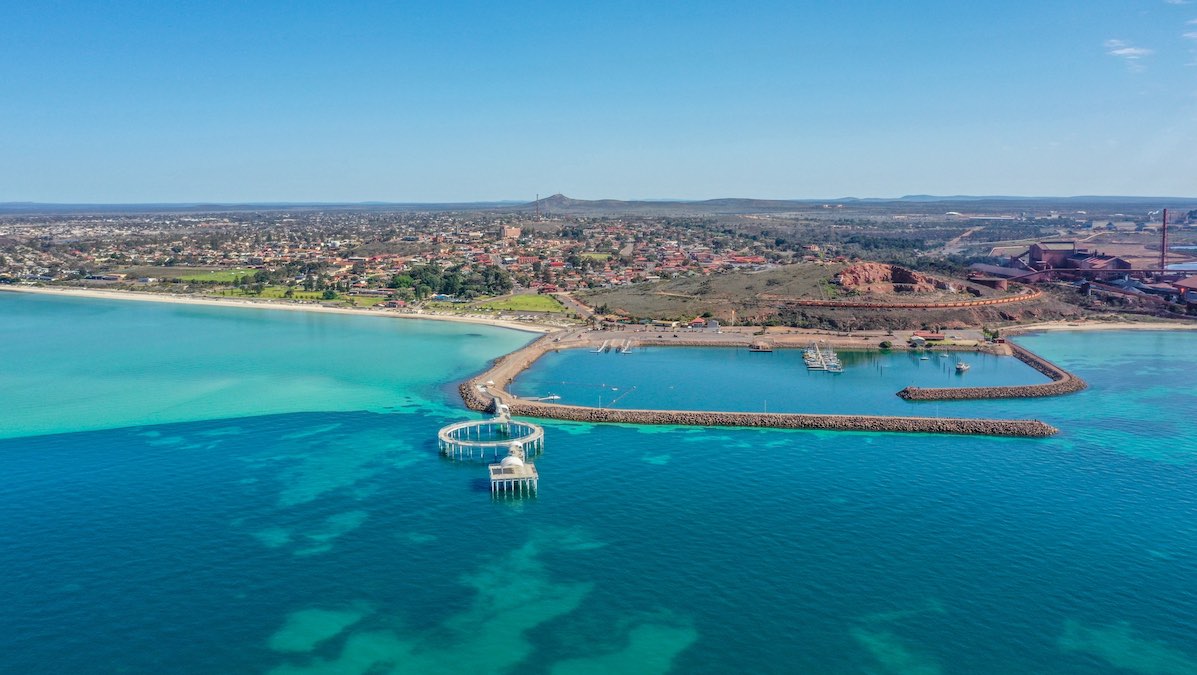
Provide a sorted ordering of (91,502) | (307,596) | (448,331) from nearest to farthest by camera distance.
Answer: (307,596)
(91,502)
(448,331)

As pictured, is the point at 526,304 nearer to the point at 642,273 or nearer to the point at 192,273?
the point at 642,273

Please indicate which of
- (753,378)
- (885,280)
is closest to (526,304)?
(753,378)

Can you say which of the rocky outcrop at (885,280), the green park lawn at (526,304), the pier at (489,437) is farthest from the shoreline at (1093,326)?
the pier at (489,437)

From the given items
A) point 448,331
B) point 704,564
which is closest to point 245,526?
point 704,564

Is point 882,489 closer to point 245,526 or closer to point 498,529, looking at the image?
point 498,529

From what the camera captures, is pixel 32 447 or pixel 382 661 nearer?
pixel 382 661

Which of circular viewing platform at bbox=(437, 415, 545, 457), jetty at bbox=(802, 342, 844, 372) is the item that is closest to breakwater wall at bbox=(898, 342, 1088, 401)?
jetty at bbox=(802, 342, 844, 372)

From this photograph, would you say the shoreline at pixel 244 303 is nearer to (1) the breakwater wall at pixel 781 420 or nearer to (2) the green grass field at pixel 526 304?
(2) the green grass field at pixel 526 304
